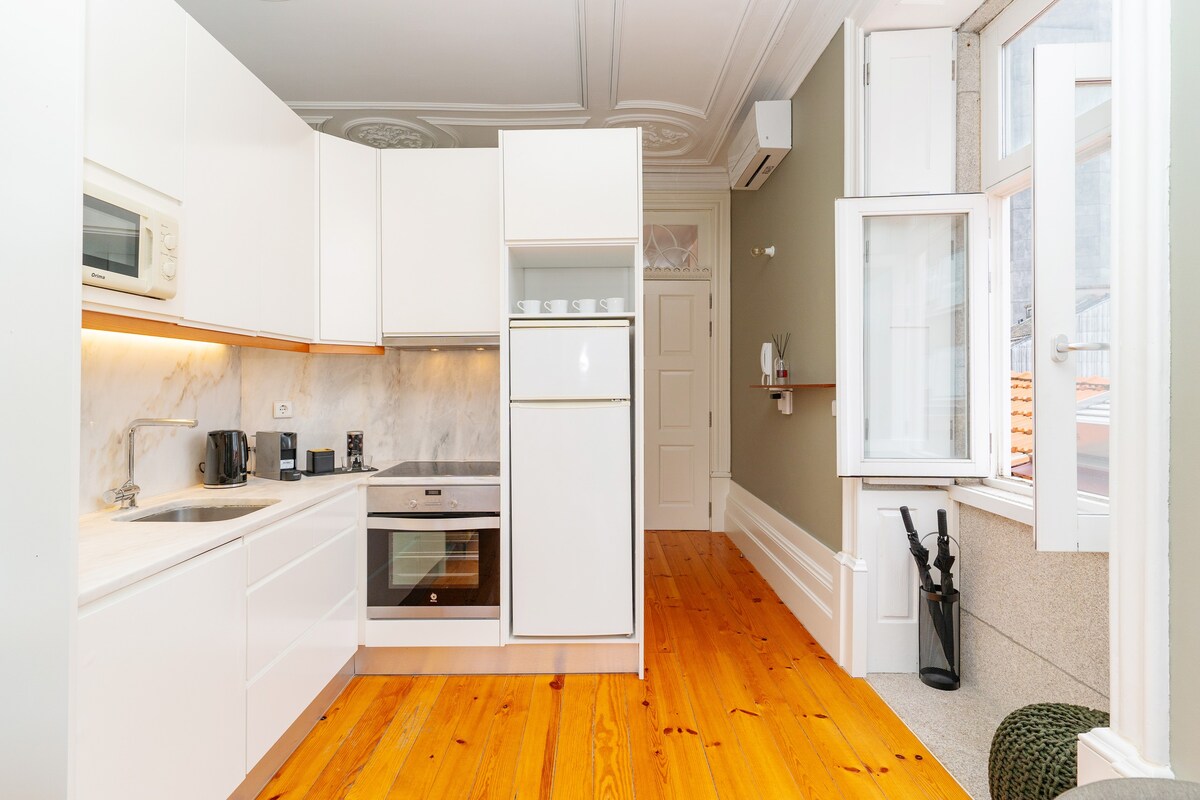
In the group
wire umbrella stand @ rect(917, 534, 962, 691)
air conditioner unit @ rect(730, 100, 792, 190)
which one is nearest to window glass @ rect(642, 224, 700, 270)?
air conditioner unit @ rect(730, 100, 792, 190)

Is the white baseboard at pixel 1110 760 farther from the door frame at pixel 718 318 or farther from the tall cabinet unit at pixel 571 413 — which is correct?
the door frame at pixel 718 318

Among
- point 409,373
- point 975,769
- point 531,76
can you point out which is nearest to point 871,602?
point 975,769

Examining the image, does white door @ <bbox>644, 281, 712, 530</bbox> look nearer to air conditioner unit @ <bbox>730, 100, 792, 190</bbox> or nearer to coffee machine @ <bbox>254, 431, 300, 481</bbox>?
air conditioner unit @ <bbox>730, 100, 792, 190</bbox>

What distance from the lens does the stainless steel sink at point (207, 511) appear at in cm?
197

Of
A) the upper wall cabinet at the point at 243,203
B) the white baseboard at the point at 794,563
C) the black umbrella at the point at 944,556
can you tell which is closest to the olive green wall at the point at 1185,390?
the black umbrella at the point at 944,556

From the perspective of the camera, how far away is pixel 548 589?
2.47m

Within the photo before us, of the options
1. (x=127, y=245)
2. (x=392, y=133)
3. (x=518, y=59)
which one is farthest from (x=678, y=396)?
(x=127, y=245)

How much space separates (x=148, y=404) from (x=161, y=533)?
0.78 metres

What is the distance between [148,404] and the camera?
210 cm

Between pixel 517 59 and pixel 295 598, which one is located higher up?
pixel 517 59

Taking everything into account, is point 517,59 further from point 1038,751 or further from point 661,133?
point 1038,751

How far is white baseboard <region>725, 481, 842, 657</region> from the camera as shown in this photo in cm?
267

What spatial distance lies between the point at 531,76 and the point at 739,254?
208 cm

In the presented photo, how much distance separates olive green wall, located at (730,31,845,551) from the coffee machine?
7.93ft
